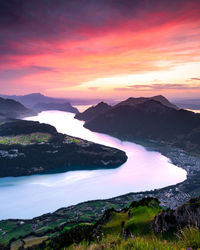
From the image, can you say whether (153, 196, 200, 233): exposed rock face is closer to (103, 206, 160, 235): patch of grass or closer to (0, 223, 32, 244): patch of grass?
(103, 206, 160, 235): patch of grass

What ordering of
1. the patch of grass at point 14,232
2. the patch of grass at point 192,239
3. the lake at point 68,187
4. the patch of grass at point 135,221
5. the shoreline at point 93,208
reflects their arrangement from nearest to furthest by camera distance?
the patch of grass at point 192,239 < the patch of grass at point 135,221 < the patch of grass at point 14,232 < the shoreline at point 93,208 < the lake at point 68,187

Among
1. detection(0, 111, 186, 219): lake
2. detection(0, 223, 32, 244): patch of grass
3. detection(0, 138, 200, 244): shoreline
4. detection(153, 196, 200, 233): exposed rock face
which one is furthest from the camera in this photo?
detection(0, 111, 186, 219): lake

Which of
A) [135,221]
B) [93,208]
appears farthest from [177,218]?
[93,208]

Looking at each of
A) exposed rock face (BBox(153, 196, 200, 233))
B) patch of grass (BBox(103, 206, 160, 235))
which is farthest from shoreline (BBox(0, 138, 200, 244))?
exposed rock face (BBox(153, 196, 200, 233))

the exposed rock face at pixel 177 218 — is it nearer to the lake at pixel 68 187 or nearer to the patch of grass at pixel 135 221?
the patch of grass at pixel 135 221

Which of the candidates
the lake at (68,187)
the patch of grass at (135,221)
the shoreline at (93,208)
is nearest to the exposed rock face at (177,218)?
the patch of grass at (135,221)

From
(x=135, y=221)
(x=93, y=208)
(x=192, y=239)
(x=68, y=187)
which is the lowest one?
(x=68, y=187)

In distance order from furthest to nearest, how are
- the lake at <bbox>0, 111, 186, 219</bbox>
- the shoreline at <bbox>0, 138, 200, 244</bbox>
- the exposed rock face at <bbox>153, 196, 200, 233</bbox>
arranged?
1. the lake at <bbox>0, 111, 186, 219</bbox>
2. the shoreline at <bbox>0, 138, 200, 244</bbox>
3. the exposed rock face at <bbox>153, 196, 200, 233</bbox>

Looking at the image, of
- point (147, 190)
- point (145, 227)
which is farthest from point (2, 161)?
point (145, 227)

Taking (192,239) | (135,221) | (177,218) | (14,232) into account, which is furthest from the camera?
(14,232)

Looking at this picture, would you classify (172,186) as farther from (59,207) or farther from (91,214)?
(59,207)

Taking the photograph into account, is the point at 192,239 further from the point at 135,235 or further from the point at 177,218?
the point at 177,218

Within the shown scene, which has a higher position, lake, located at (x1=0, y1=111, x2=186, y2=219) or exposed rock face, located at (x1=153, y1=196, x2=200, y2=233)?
exposed rock face, located at (x1=153, y1=196, x2=200, y2=233)
